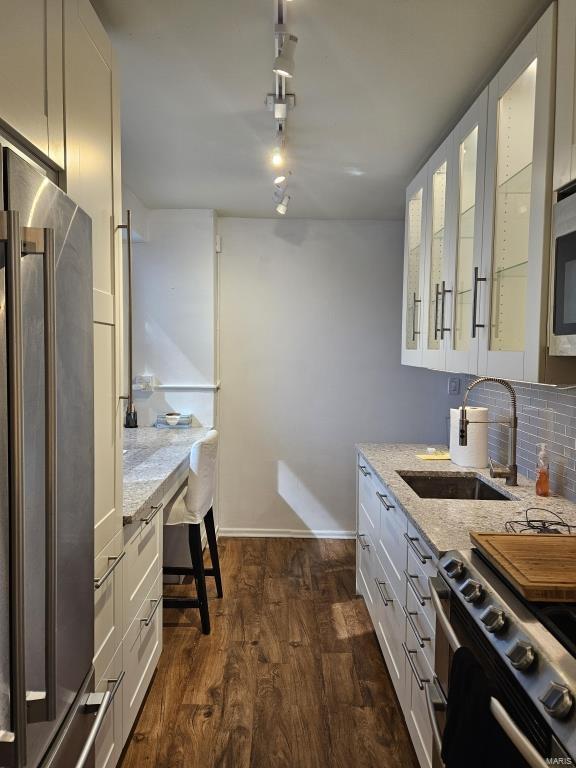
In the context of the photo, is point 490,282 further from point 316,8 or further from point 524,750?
point 524,750

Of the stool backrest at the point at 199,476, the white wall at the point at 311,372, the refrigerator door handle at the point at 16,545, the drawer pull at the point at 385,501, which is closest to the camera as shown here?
the refrigerator door handle at the point at 16,545

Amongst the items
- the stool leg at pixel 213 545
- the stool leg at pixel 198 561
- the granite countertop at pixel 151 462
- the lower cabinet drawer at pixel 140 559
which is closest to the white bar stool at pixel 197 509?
the stool leg at pixel 198 561

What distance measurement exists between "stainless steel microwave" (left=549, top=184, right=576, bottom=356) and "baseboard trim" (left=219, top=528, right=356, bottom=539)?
298 centimetres

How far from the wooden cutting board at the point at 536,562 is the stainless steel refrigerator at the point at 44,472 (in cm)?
97

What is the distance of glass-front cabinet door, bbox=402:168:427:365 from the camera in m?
2.81

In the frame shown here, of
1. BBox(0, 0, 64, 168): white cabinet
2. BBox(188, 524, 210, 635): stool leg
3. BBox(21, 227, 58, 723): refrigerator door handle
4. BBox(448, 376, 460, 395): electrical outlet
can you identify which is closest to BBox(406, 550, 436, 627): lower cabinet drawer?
BBox(21, 227, 58, 723): refrigerator door handle

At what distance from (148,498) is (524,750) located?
1.45 m

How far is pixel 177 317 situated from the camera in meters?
3.89

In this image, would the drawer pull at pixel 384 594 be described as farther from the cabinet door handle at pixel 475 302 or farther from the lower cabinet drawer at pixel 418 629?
the cabinet door handle at pixel 475 302

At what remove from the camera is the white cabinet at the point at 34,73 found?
3.27 ft

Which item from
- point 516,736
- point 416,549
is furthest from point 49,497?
point 416,549

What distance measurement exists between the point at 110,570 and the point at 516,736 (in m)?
1.12

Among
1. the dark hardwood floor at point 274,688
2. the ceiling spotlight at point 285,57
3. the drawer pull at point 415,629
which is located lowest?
the dark hardwood floor at point 274,688

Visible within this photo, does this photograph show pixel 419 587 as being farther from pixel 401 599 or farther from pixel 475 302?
pixel 475 302
